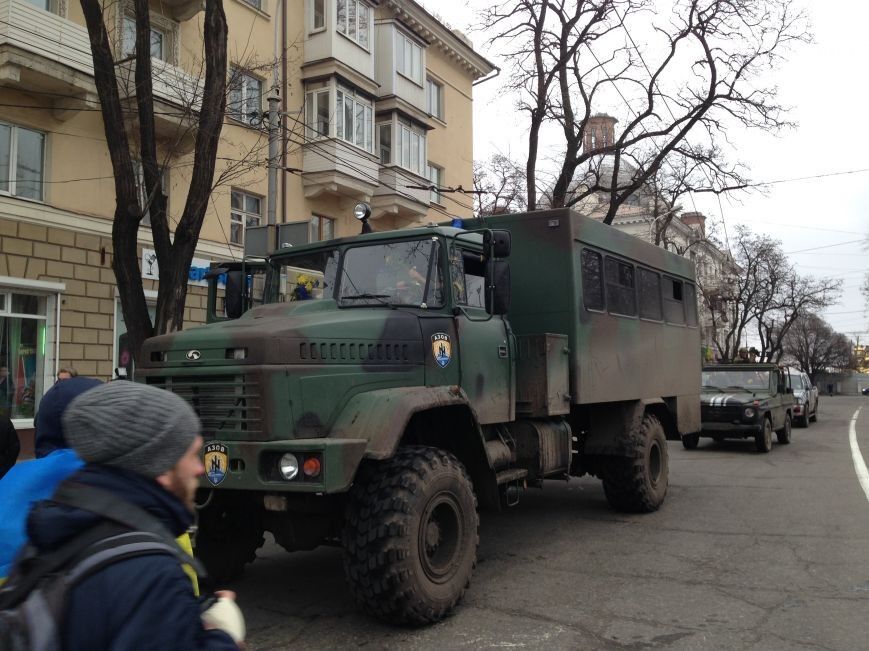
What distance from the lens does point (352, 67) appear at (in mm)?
20859

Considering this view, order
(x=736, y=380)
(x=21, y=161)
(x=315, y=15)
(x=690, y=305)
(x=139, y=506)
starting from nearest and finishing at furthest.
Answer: (x=139, y=506), (x=690, y=305), (x=21, y=161), (x=736, y=380), (x=315, y=15)

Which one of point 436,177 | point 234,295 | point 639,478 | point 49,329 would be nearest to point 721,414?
point 639,478

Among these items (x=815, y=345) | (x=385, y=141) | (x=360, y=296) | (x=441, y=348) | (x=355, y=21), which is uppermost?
(x=355, y=21)

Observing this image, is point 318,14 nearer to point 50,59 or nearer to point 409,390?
point 50,59

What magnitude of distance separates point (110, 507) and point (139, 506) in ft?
0.22

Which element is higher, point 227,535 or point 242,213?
point 242,213

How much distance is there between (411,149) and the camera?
23922 mm

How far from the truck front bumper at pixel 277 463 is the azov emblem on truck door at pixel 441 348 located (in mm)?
A: 1189

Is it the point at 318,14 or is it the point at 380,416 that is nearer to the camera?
the point at 380,416

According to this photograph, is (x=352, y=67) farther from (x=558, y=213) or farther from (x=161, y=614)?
(x=161, y=614)

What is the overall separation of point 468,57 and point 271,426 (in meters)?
26.6

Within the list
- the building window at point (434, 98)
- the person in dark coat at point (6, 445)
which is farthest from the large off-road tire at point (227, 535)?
the building window at point (434, 98)

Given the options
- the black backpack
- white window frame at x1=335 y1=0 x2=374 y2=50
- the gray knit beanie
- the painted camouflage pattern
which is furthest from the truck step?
white window frame at x1=335 y1=0 x2=374 y2=50

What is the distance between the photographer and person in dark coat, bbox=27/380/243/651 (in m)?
1.34
